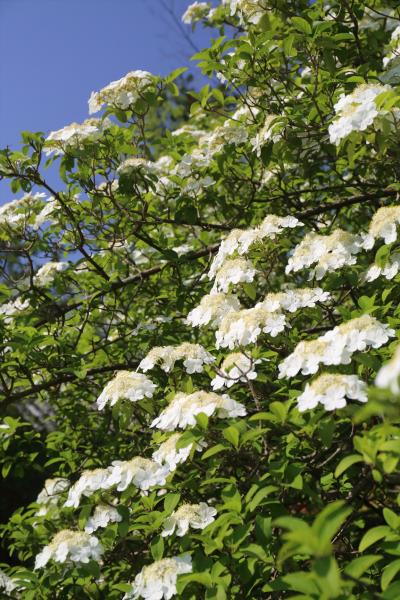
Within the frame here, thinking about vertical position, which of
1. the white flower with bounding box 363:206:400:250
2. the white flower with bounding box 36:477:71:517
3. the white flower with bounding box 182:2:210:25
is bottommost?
the white flower with bounding box 36:477:71:517

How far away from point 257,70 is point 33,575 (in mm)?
2237

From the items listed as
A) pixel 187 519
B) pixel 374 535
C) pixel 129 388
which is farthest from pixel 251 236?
pixel 374 535

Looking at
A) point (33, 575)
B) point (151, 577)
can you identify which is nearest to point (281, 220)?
point (151, 577)

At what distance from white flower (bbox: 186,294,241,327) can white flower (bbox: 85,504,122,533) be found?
25.0 inches

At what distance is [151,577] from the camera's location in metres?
1.36

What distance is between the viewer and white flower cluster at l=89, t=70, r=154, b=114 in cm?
248

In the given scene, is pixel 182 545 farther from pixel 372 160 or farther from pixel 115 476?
pixel 372 160

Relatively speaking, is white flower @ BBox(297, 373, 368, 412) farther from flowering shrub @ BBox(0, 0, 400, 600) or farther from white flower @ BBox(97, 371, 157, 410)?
white flower @ BBox(97, 371, 157, 410)

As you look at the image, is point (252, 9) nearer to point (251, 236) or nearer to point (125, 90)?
point (125, 90)

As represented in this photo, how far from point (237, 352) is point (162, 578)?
66 cm

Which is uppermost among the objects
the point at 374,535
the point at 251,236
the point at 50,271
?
the point at 50,271

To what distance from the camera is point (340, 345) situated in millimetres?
1322

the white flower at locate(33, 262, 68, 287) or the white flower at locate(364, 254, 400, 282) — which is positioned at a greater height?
the white flower at locate(33, 262, 68, 287)

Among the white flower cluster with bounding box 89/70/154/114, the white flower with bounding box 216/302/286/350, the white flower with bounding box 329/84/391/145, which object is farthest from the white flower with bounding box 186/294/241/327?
the white flower cluster with bounding box 89/70/154/114
